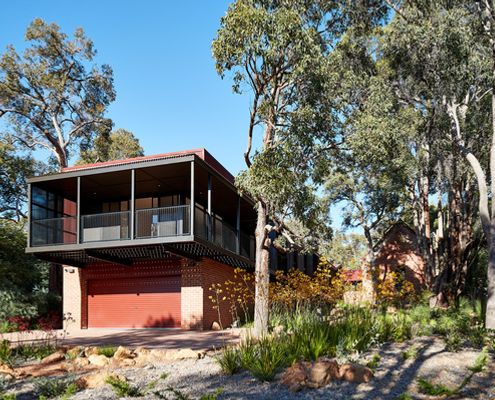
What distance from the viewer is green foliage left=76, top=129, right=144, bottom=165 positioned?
114 ft

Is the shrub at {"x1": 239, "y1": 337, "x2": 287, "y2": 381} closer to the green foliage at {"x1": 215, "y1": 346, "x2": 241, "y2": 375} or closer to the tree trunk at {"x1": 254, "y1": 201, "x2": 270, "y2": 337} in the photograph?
the green foliage at {"x1": 215, "y1": 346, "x2": 241, "y2": 375}

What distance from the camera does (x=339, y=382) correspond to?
6586 millimetres

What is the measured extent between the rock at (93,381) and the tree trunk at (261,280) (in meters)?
4.62

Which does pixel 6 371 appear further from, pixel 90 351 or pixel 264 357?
pixel 264 357

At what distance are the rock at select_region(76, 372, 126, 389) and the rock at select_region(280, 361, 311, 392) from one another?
2.45 m

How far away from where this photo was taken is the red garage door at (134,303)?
1931 centimetres

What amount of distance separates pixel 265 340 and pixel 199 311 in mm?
10689

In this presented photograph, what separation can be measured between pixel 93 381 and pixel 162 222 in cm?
1049

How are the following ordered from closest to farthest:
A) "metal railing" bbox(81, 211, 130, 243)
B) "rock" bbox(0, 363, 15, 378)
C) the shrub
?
the shrub, "rock" bbox(0, 363, 15, 378), "metal railing" bbox(81, 211, 130, 243)

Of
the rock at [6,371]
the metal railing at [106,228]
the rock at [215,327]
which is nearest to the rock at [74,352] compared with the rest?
the rock at [6,371]

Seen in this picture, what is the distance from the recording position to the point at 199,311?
18.4 metres

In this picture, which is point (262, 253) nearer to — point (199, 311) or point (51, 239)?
point (199, 311)

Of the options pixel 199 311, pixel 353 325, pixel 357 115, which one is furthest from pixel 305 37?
pixel 199 311

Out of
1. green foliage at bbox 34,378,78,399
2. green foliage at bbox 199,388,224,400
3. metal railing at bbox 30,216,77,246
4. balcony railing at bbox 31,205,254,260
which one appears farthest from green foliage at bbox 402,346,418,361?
metal railing at bbox 30,216,77,246
